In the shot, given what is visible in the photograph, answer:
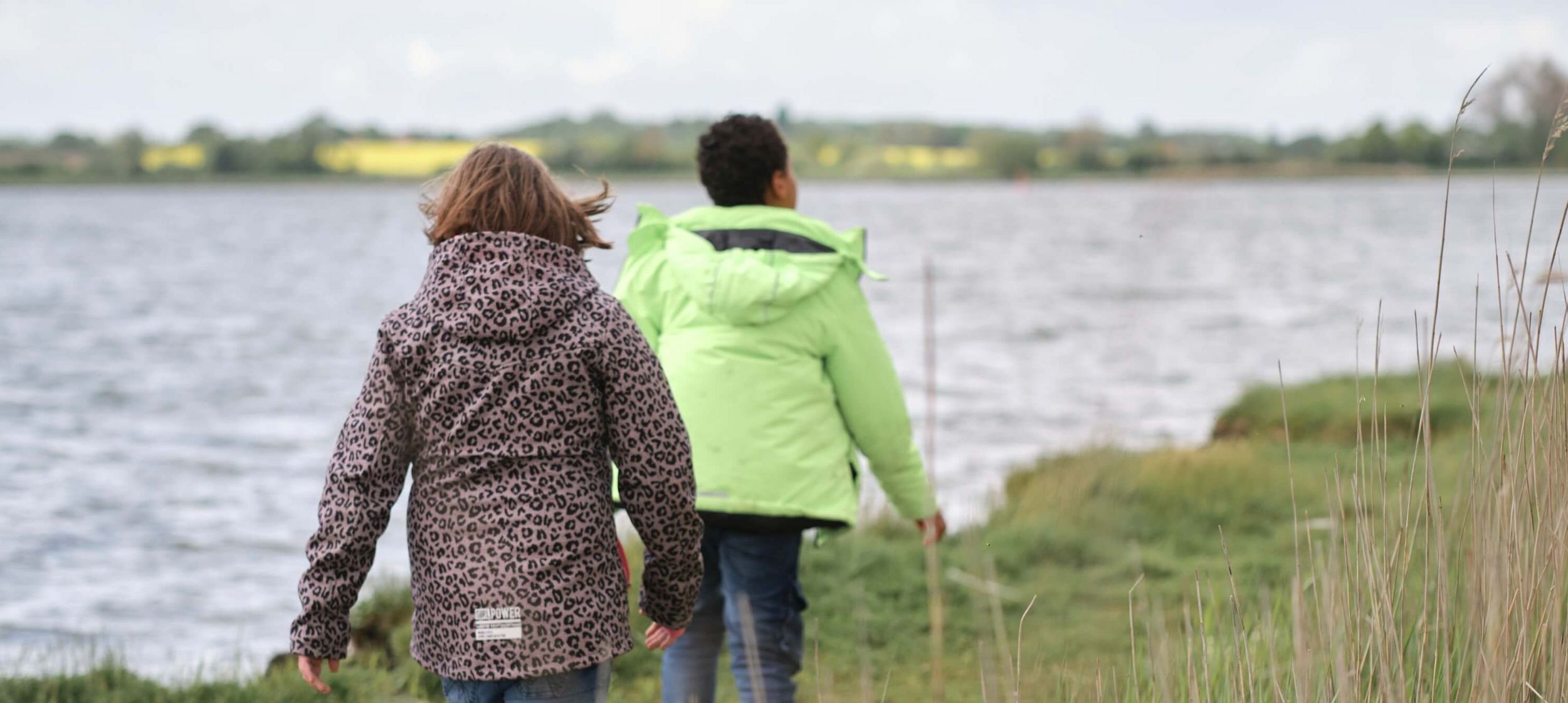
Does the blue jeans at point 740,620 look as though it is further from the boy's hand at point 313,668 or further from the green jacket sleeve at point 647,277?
the boy's hand at point 313,668

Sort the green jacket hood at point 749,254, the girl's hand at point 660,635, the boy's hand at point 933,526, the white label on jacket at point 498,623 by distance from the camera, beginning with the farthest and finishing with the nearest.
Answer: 1. the green jacket hood at point 749,254
2. the boy's hand at point 933,526
3. the girl's hand at point 660,635
4. the white label on jacket at point 498,623

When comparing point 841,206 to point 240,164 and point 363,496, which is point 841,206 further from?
point 363,496

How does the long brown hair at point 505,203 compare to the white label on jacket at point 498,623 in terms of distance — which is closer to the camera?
the white label on jacket at point 498,623

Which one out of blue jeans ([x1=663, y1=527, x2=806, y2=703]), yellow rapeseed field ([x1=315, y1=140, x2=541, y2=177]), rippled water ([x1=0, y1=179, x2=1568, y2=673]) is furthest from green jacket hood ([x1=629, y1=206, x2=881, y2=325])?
yellow rapeseed field ([x1=315, y1=140, x2=541, y2=177])

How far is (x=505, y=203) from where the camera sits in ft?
8.01

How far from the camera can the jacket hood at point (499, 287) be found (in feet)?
7.58

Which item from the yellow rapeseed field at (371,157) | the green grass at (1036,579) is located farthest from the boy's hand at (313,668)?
the yellow rapeseed field at (371,157)

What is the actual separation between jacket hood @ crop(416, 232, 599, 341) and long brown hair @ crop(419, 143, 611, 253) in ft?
0.16

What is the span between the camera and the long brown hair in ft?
8.02

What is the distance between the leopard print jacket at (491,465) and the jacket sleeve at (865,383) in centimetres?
98

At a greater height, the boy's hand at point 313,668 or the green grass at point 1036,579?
the boy's hand at point 313,668

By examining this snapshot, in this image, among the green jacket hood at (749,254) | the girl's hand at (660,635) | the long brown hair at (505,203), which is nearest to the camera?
the long brown hair at (505,203)

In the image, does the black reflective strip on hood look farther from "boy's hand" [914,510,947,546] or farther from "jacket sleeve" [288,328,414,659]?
"jacket sleeve" [288,328,414,659]

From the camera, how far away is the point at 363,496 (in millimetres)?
2303
